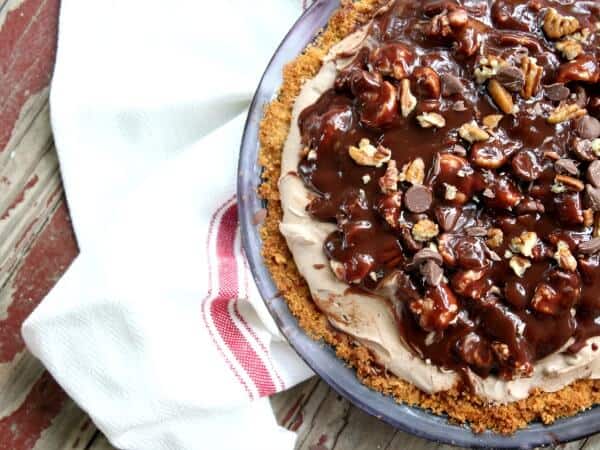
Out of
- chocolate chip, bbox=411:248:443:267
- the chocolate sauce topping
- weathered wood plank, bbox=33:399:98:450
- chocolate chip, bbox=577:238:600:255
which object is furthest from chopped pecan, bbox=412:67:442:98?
weathered wood plank, bbox=33:399:98:450

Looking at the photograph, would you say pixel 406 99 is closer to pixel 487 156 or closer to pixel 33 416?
pixel 487 156

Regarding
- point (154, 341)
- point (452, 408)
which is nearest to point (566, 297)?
point (452, 408)

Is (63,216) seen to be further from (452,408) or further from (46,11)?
(452,408)

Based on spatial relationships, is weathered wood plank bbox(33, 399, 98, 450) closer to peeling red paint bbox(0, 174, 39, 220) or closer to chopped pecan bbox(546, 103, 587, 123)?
peeling red paint bbox(0, 174, 39, 220)

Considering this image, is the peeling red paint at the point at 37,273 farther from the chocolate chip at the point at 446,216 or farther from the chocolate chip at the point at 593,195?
the chocolate chip at the point at 593,195

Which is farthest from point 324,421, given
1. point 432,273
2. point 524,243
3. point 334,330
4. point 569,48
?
point 569,48
